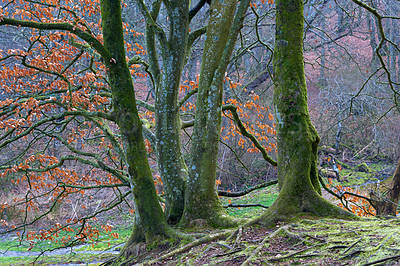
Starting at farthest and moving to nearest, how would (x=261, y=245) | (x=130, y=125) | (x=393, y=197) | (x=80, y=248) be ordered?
(x=80, y=248) → (x=393, y=197) → (x=130, y=125) → (x=261, y=245)

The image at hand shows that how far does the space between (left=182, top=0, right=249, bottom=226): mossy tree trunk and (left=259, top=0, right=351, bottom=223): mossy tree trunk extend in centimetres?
97

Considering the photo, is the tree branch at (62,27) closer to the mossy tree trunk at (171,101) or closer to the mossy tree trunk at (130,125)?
the mossy tree trunk at (130,125)

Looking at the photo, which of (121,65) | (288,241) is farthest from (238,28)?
(288,241)

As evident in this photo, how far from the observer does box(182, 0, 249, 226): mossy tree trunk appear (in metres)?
5.03

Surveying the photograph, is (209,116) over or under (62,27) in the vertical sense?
under

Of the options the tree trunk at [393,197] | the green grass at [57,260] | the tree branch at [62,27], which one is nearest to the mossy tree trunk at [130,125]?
the tree branch at [62,27]

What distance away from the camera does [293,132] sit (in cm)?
408

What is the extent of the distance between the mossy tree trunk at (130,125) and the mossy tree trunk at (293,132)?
1.70 m

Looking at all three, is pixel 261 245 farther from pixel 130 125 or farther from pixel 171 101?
pixel 171 101

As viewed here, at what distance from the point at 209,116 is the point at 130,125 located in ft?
3.82

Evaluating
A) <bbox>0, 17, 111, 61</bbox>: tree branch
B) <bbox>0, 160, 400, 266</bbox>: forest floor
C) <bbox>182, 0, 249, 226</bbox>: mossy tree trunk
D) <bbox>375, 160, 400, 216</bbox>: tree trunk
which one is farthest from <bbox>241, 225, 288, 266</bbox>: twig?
<bbox>375, 160, 400, 216</bbox>: tree trunk

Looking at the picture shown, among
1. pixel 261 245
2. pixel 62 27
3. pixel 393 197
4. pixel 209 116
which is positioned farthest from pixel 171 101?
pixel 393 197

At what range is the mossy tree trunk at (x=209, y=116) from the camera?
5031mm

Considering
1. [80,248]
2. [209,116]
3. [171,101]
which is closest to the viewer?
[209,116]
